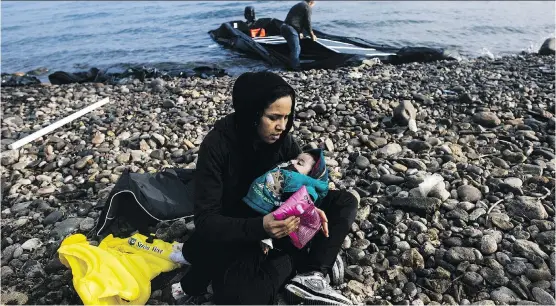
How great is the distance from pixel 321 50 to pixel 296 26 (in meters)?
1.14

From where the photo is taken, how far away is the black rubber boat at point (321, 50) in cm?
1170

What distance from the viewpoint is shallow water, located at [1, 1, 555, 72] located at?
1560cm

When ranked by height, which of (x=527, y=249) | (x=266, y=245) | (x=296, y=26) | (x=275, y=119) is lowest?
(x=527, y=249)

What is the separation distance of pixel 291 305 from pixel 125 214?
209 centimetres

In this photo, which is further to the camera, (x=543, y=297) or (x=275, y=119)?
(x=543, y=297)

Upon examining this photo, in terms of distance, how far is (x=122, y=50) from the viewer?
16.8 meters

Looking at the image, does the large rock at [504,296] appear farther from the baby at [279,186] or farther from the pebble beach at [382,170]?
the baby at [279,186]

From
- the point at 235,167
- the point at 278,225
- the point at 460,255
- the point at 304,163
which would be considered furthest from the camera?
the point at 460,255

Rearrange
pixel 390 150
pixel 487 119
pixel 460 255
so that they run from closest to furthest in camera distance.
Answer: pixel 460 255
pixel 390 150
pixel 487 119

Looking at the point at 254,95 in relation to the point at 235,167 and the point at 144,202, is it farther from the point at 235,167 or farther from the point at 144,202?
the point at 144,202

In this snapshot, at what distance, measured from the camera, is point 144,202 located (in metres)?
3.96

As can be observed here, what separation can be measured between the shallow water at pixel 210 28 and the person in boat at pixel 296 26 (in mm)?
1659

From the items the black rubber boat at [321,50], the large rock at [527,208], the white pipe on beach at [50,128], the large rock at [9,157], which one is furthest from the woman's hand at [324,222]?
the black rubber boat at [321,50]

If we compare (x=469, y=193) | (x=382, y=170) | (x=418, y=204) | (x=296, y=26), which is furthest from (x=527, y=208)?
(x=296, y=26)
